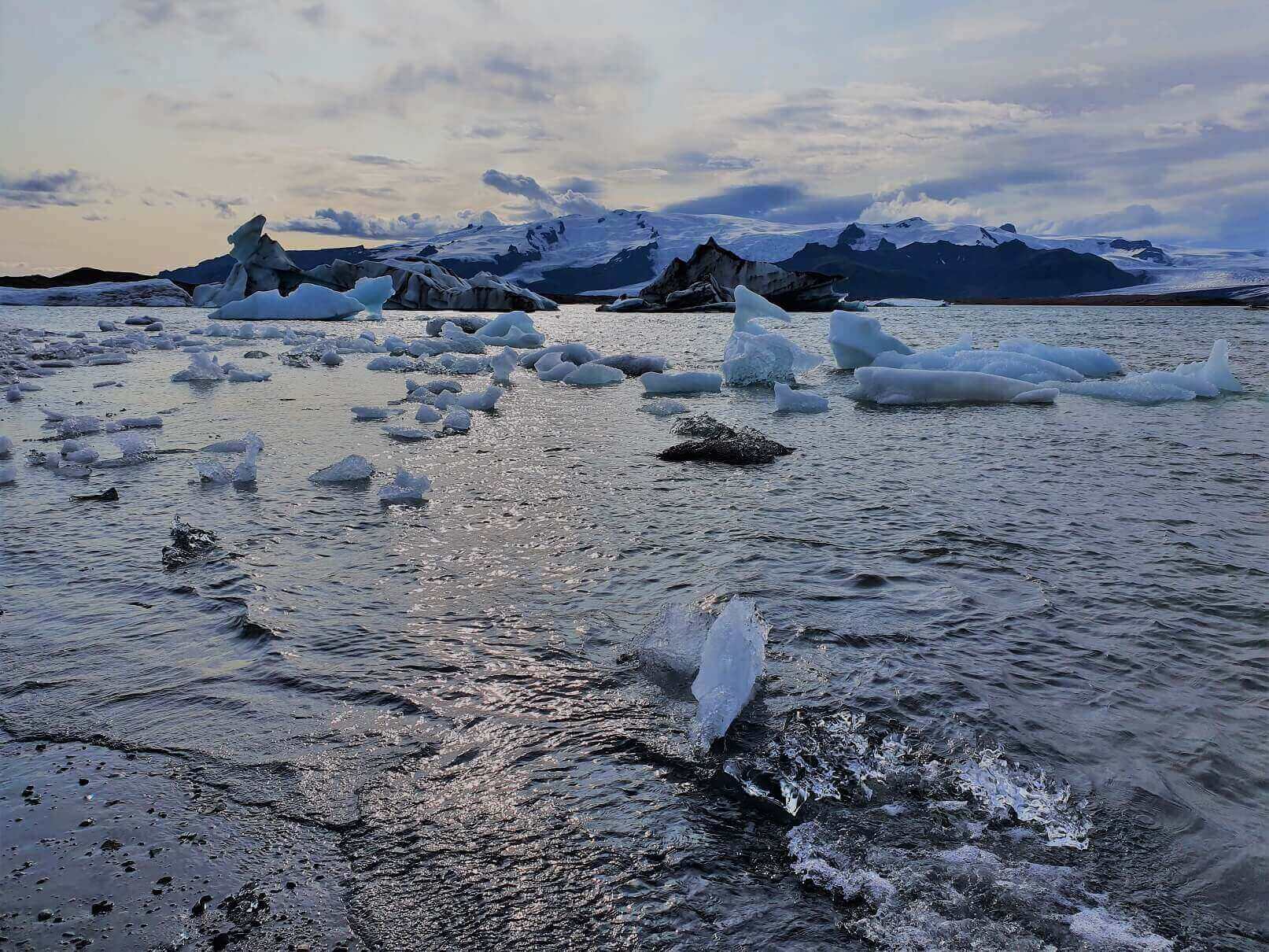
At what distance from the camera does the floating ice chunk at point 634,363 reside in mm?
14773

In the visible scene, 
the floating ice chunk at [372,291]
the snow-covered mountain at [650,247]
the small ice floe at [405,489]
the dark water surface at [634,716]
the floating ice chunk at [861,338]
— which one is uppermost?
the snow-covered mountain at [650,247]

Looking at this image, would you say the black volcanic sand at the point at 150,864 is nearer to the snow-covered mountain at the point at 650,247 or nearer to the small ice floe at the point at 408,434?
the small ice floe at the point at 408,434

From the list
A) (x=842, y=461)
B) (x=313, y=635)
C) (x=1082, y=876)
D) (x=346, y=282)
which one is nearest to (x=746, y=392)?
(x=842, y=461)

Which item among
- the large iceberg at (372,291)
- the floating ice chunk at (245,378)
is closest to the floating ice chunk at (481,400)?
the floating ice chunk at (245,378)

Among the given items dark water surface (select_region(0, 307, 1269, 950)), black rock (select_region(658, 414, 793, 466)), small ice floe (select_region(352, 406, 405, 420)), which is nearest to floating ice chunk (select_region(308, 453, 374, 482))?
dark water surface (select_region(0, 307, 1269, 950))

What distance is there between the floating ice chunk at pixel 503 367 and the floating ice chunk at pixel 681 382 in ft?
7.72

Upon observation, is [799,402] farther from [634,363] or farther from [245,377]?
[245,377]

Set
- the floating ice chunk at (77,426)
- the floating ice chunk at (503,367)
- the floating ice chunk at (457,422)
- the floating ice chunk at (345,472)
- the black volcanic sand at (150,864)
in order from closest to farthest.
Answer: the black volcanic sand at (150,864), the floating ice chunk at (345,472), the floating ice chunk at (77,426), the floating ice chunk at (457,422), the floating ice chunk at (503,367)

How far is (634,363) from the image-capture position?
1508cm

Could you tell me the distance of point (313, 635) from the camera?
329 centimetres

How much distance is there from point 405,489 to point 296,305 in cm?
3046

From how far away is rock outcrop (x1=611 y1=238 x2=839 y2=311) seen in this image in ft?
147

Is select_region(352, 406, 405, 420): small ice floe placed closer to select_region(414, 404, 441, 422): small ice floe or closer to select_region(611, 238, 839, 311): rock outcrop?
select_region(414, 404, 441, 422): small ice floe

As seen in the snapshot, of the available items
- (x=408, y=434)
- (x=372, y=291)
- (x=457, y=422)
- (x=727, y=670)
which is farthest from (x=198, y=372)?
(x=372, y=291)
